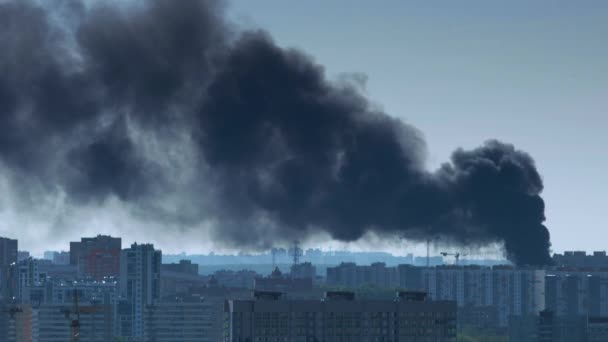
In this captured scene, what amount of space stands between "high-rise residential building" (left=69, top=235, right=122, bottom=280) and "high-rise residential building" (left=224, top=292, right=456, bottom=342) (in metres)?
70.8

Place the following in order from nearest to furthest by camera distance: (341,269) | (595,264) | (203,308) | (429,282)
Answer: (203,308), (429,282), (595,264), (341,269)

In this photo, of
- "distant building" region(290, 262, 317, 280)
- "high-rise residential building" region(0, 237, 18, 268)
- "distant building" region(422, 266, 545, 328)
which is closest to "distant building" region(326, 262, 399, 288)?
"distant building" region(290, 262, 317, 280)

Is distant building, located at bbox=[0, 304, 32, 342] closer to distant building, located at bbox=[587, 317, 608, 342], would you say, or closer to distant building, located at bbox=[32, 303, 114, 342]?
distant building, located at bbox=[32, 303, 114, 342]

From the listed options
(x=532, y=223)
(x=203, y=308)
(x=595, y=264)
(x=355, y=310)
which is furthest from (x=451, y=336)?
(x=595, y=264)

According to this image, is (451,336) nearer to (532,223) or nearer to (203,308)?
(532,223)

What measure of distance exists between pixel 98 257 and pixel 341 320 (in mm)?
91486

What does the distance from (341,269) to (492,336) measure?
5976 cm

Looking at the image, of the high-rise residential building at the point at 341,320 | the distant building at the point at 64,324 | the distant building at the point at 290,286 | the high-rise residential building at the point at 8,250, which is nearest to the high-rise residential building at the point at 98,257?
the high-rise residential building at the point at 8,250

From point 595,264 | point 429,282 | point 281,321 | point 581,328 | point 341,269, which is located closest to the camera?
point 281,321

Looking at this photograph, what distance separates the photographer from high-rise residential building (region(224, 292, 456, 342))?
7838 centimetres

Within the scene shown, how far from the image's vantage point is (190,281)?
577ft

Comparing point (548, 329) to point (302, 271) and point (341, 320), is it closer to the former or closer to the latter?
point (341, 320)

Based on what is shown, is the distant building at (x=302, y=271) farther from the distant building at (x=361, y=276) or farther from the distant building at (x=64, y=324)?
the distant building at (x=64, y=324)

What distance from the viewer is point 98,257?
555 feet
